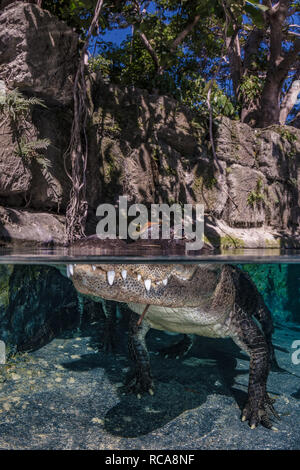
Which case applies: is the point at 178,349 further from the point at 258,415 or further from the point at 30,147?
the point at 30,147

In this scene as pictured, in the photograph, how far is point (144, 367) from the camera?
347 centimetres

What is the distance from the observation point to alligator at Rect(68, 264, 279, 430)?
2561 mm

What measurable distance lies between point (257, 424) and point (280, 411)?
0.39 meters

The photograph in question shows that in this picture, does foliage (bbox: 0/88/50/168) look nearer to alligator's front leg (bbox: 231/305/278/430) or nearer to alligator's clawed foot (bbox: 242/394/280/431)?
alligator's front leg (bbox: 231/305/278/430)

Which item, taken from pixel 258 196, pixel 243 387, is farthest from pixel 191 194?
pixel 243 387

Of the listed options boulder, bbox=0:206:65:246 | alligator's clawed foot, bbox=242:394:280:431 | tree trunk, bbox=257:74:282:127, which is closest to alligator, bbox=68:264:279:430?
alligator's clawed foot, bbox=242:394:280:431

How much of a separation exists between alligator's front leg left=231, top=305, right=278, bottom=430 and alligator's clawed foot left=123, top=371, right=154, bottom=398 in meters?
0.85

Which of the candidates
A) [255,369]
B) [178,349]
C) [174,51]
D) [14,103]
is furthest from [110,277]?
[174,51]

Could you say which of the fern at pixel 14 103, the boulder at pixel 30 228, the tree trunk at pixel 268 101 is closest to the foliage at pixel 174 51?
the tree trunk at pixel 268 101

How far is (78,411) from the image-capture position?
2.92 metres

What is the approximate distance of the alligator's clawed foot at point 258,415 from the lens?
2.93 metres

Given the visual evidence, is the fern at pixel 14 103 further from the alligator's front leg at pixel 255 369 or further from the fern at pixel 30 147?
the alligator's front leg at pixel 255 369

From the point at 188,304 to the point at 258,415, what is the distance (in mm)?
1075
